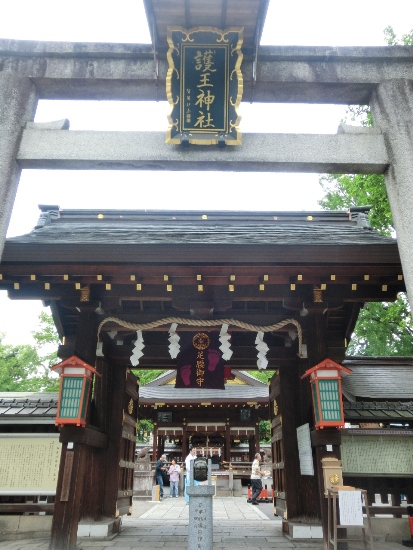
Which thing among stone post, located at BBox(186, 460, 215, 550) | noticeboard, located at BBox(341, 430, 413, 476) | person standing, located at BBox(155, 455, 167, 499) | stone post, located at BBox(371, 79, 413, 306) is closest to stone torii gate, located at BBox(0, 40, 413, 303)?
stone post, located at BBox(371, 79, 413, 306)

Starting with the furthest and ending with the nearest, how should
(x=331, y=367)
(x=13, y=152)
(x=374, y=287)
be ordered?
(x=374, y=287)
(x=331, y=367)
(x=13, y=152)

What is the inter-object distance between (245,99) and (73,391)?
16.1 feet

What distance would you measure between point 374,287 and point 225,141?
3882mm

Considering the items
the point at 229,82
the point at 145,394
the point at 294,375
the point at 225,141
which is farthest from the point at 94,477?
the point at 145,394

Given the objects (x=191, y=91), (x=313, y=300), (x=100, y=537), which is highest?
(x=191, y=91)

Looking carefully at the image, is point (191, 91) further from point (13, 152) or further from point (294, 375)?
point (294, 375)

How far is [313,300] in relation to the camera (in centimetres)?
710

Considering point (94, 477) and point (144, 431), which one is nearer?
point (94, 477)

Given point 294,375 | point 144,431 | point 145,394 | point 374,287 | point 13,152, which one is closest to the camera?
point 13,152

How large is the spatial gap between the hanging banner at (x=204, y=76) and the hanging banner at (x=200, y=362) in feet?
14.2

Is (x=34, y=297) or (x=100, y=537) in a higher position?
(x=34, y=297)

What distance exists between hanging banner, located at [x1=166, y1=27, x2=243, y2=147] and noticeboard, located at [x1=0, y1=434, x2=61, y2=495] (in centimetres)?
579

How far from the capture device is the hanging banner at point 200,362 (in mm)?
7988

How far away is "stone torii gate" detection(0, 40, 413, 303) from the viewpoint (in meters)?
4.83
